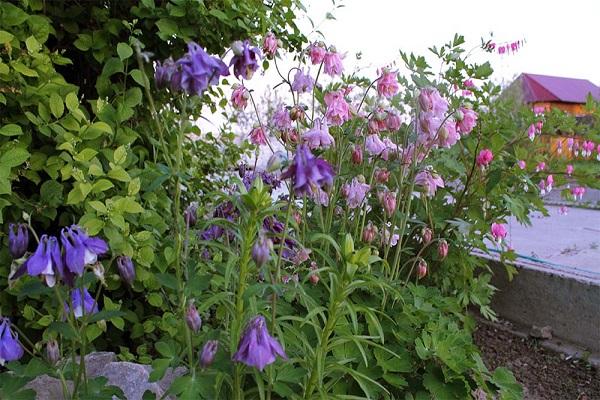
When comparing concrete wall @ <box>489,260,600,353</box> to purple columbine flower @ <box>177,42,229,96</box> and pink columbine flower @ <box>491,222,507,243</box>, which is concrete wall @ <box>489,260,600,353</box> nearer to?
pink columbine flower @ <box>491,222,507,243</box>

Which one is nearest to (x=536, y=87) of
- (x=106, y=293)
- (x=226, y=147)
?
(x=226, y=147)

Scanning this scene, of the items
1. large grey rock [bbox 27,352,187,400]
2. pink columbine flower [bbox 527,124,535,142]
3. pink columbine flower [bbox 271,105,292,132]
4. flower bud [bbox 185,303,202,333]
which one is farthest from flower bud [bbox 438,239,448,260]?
flower bud [bbox 185,303,202,333]

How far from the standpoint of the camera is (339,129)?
2.02 m

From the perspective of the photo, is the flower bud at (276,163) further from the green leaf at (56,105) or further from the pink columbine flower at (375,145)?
the green leaf at (56,105)

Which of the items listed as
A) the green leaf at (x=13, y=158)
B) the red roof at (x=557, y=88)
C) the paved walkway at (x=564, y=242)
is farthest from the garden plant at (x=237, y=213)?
the red roof at (x=557, y=88)

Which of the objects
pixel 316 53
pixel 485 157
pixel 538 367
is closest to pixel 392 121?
pixel 316 53

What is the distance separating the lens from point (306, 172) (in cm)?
106

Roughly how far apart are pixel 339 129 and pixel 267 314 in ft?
2.98

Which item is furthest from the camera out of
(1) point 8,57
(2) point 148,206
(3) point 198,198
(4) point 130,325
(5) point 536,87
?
(5) point 536,87

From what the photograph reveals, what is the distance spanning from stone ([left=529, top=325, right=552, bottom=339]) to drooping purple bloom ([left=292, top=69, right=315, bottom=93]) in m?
1.99

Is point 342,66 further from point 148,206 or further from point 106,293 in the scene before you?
point 106,293

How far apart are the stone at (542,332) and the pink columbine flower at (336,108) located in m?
1.87

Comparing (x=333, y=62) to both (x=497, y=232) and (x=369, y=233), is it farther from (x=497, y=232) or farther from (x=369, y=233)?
(x=497, y=232)

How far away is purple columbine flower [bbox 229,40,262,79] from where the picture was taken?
114cm
